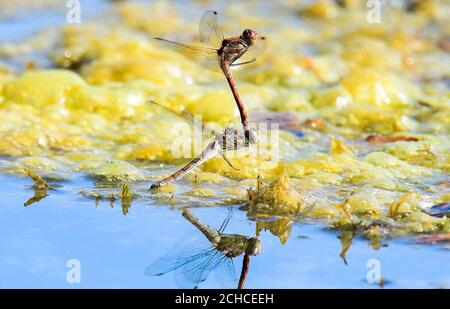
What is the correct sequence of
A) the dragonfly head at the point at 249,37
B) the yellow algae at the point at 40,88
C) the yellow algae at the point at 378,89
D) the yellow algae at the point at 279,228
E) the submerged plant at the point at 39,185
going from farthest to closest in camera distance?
the yellow algae at the point at 378,89 → the yellow algae at the point at 40,88 → the submerged plant at the point at 39,185 → the dragonfly head at the point at 249,37 → the yellow algae at the point at 279,228

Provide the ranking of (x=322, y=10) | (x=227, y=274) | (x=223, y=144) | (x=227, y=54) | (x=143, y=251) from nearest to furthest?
(x=227, y=274) < (x=143, y=251) < (x=227, y=54) < (x=223, y=144) < (x=322, y=10)

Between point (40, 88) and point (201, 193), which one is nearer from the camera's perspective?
point (201, 193)

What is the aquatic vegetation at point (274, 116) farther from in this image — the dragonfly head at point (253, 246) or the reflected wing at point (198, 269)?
the reflected wing at point (198, 269)

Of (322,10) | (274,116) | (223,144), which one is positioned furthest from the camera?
(322,10)

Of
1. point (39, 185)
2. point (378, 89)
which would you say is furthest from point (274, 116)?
point (39, 185)

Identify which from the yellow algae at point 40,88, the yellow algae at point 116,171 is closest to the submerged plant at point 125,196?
the yellow algae at point 116,171

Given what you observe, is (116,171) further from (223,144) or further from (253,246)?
(253,246)

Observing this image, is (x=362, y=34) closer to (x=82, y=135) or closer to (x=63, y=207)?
(x=82, y=135)
